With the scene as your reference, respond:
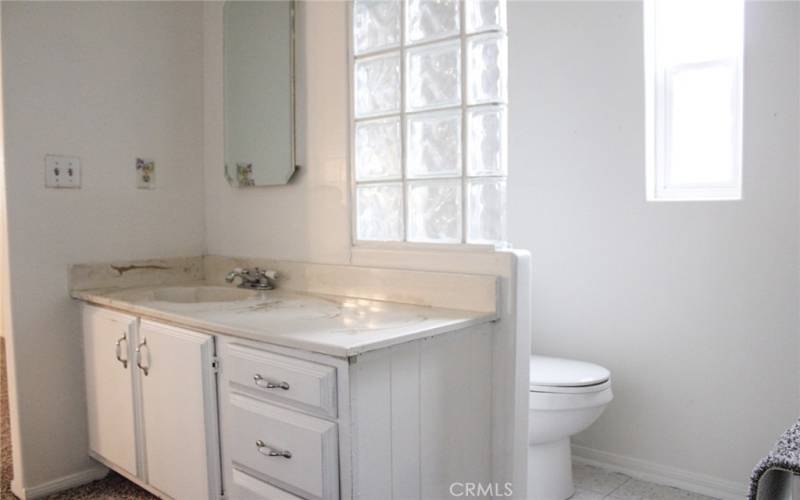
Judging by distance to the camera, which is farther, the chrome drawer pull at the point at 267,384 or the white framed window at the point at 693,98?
the white framed window at the point at 693,98

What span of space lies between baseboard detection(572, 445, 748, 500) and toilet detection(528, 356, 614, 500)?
285 millimetres

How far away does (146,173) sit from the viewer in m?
2.32

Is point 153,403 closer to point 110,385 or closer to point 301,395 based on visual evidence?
point 110,385

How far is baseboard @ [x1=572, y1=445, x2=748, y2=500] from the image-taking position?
80.9 inches

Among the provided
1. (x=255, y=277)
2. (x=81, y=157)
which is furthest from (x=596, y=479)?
(x=81, y=157)

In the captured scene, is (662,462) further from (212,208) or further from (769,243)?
(212,208)

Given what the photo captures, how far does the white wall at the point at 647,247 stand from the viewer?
1955 millimetres

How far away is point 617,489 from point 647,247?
0.86m

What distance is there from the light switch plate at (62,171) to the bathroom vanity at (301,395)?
1.40ft

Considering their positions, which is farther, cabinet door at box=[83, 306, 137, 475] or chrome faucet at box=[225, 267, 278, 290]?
chrome faucet at box=[225, 267, 278, 290]

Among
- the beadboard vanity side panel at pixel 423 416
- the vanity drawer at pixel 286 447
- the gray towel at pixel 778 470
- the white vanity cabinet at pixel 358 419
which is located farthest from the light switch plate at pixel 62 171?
the gray towel at pixel 778 470

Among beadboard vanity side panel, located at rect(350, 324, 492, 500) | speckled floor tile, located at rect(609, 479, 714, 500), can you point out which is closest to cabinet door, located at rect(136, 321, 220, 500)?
beadboard vanity side panel, located at rect(350, 324, 492, 500)

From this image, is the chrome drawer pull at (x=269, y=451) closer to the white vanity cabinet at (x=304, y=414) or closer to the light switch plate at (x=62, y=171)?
the white vanity cabinet at (x=304, y=414)

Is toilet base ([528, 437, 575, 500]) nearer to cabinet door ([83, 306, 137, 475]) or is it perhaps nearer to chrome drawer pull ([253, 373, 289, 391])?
chrome drawer pull ([253, 373, 289, 391])
